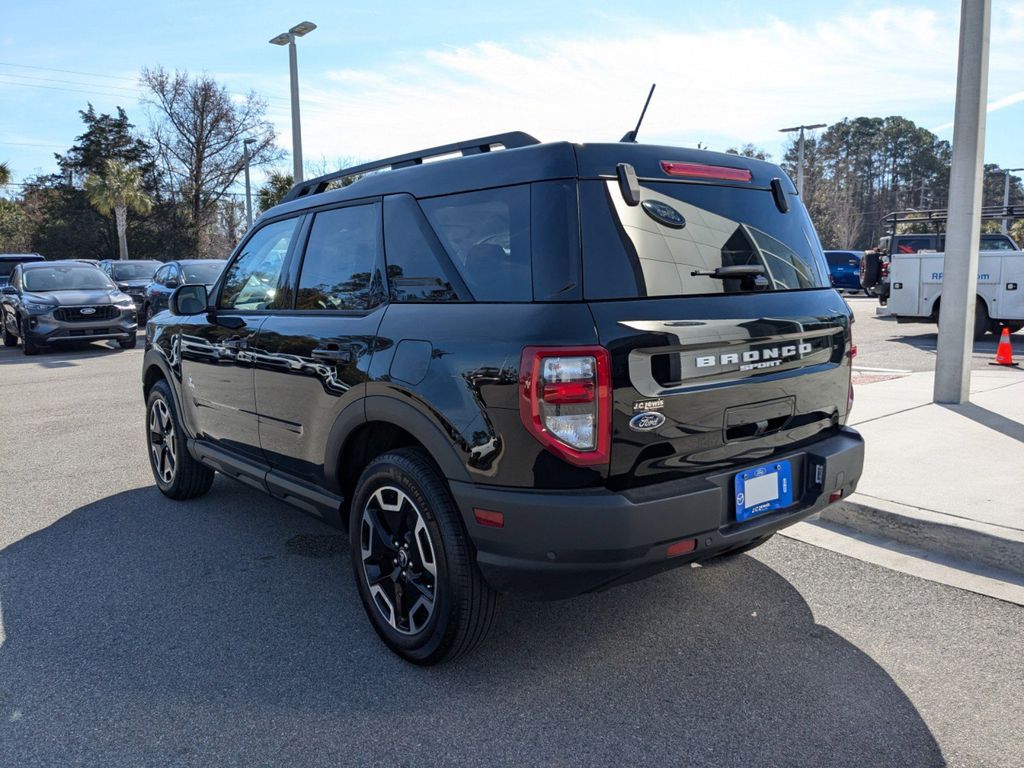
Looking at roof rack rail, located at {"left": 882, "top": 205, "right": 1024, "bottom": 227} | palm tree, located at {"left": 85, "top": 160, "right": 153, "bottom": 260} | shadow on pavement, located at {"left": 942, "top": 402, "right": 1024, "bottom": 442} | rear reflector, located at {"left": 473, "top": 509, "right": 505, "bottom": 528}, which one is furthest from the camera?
palm tree, located at {"left": 85, "top": 160, "right": 153, "bottom": 260}

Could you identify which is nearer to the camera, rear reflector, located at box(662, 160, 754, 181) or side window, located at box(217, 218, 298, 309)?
rear reflector, located at box(662, 160, 754, 181)

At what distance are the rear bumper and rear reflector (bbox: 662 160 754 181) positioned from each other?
1.14 m

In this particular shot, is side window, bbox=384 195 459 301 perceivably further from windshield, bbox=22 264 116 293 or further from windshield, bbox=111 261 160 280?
windshield, bbox=111 261 160 280

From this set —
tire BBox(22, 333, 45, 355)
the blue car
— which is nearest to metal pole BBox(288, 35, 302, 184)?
tire BBox(22, 333, 45, 355)

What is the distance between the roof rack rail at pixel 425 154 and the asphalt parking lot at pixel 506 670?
2000mm

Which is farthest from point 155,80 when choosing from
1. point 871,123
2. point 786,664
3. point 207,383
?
point 871,123

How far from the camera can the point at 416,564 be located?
10.5 ft

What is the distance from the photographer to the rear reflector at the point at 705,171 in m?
3.08

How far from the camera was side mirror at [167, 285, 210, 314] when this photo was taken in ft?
15.6

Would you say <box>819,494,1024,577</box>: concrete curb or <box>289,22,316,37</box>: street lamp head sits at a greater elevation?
<box>289,22,316,37</box>: street lamp head

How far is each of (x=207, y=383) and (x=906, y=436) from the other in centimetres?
512

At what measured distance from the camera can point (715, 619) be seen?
3.55 metres

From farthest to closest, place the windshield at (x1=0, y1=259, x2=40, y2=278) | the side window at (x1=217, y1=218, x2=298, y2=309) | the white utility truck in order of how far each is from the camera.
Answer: the windshield at (x1=0, y1=259, x2=40, y2=278), the white utility truck, the side window at (x1=217, y1=218, x2=298, y2=309)

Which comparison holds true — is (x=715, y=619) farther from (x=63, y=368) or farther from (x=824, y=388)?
(x=63, y=368)
